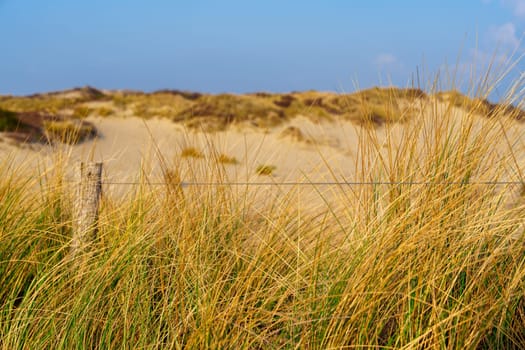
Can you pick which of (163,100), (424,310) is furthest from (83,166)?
(163,100)

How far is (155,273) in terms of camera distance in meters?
A: 2.51

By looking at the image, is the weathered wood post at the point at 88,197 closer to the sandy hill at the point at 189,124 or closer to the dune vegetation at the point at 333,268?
the dune vegetation at the point at 333,268

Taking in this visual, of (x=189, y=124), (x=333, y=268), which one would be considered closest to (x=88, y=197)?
(x=333, y=268)

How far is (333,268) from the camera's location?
7.00 feet

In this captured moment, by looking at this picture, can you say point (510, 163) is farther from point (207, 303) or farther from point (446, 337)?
point (207, 303)

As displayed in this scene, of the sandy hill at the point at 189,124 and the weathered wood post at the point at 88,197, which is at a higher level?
the weathered wood post at the point at 88,197

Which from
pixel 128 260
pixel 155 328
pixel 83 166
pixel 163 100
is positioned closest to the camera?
pixel 155 328

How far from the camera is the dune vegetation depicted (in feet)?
6.56

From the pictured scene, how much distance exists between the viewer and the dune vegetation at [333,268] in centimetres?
200

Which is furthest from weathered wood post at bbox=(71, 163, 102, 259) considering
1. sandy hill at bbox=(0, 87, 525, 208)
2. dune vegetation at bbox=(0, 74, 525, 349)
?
sandy hill at bbox=(0, 87, 525, 208)

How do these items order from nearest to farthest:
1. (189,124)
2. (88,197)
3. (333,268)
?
(333,268)
(88,197)
(189,124)

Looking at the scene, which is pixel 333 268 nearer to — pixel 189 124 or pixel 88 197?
pixel 88 197

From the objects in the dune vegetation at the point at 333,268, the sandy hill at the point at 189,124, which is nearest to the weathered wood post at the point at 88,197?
the dune vegetation at the point at 333,268

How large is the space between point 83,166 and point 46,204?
0.32 meters
